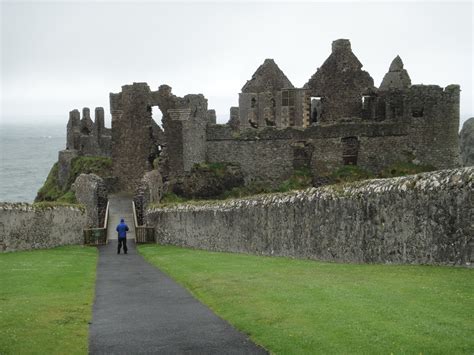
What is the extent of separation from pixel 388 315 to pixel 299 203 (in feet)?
33.3

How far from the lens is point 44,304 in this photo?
14.8 meters

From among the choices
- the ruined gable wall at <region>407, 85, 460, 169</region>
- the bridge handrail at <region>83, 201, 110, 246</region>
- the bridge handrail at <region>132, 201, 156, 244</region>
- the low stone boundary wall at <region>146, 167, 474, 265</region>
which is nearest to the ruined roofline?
the ruined gable wall at <region>407, 85, 460, 169</region>

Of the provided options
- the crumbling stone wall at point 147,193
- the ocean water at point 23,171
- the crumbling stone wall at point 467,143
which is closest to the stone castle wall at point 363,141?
the crumbling stone wall at point 147,193

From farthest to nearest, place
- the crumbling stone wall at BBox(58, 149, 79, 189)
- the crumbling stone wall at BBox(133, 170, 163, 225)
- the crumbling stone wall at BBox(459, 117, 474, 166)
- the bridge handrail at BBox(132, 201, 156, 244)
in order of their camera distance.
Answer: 1. the crumbling stone wall at BBox(459, 117, 474, 166)
2. the crumbling stone wall at BBox(58, 149, 79, 189)
3. the crumbling stone wall at BBox(133, 170, 163, 225)
4. the bridge handrail at BBox(132, 201, 156, 244)

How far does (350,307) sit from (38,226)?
19.6m

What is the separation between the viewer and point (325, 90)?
5472 cm

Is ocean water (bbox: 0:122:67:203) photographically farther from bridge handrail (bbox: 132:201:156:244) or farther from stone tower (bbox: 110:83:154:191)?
bridge handrail (bbox: 132:201:156:244)

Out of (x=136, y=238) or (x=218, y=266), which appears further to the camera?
(x=136, y=238)

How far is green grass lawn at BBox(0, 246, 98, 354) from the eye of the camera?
11578mm

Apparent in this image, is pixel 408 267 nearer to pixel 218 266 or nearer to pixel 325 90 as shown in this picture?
pixel 218 266

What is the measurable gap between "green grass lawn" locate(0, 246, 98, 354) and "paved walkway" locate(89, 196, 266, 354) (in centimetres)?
32

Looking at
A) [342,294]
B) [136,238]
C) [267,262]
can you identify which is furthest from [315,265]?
[136,238]

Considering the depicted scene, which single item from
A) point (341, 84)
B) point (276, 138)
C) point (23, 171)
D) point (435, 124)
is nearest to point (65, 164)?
point (276, 138)

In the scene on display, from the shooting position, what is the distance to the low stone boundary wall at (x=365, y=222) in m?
14.5
